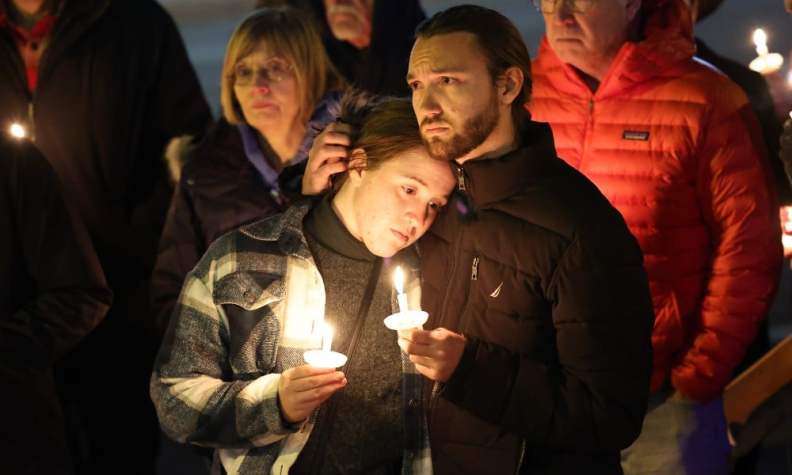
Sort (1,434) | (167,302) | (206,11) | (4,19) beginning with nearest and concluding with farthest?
(1,434), (167,302), (4,19), (206,11)

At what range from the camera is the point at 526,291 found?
3.18 metres

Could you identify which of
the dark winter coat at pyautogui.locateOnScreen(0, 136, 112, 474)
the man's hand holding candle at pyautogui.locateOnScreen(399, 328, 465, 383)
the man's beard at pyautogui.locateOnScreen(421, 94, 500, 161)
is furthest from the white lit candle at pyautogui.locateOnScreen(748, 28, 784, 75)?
the dark winter coat at pyautogui.locateOnScreen(0, 136, 112, 474)

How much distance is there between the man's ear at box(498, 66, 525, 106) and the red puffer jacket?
863 mm

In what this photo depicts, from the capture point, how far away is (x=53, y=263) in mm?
4207

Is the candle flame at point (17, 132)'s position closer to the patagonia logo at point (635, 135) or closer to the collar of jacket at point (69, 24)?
the collar of jacket at point (69, 24)

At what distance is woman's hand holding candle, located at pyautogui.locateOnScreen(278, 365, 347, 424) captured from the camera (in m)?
3.07

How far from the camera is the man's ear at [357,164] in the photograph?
342 centimetres

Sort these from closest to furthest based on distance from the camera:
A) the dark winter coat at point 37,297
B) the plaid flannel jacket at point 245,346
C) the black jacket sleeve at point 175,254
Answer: the plaid flannel jacket at point 245,346
the dark winter coat at point 37,297
the black jacket sleeve at point 175,254

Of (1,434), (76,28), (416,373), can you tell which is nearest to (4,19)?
(76,28)

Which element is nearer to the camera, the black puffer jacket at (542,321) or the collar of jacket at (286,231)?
the black puffer jacket at (542,321)

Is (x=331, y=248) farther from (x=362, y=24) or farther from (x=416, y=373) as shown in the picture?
(x=362, y=24)

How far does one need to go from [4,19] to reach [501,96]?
2724 millimetres

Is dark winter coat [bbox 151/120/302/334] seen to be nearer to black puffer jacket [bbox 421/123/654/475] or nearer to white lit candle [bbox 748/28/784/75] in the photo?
black puffer jacket [bbox 421/123/654/475]

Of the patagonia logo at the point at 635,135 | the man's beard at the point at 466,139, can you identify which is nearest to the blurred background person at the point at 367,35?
the patagonia logo at the point at 635,135
